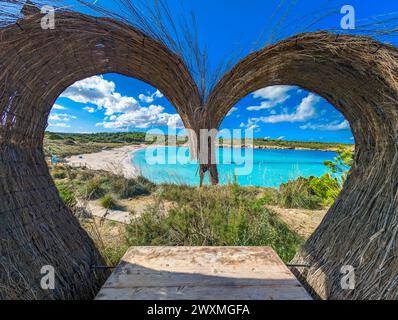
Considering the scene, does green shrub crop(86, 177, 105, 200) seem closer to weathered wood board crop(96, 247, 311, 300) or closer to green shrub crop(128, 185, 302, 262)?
green shrub crop(128, 185, 302, 262)

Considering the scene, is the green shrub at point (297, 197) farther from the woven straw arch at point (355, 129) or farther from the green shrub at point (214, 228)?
the woven straw arch at point (355, 129)

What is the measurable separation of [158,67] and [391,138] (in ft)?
5.12

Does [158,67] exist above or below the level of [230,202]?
above

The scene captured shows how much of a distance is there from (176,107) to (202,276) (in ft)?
3.90

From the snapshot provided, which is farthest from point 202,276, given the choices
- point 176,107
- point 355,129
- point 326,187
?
point 326,187

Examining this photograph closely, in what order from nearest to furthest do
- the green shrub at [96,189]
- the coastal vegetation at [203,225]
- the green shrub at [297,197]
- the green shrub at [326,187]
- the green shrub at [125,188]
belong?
the coastal vegetation at [203,225]
the green shrub at [326,187]
the green shrub at [297,197]
the green shrub at [96,189]
the green shrub at [125,188]

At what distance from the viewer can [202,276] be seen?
1.53 metres

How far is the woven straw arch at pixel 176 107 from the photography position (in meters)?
1.32

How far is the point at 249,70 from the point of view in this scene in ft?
5.16

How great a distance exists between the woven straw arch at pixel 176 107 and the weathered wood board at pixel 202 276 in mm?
389

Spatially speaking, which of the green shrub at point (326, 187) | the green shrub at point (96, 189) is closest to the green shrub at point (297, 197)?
the green shrub at point (326, 187)

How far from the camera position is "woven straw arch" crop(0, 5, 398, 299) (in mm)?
Result: 1322
